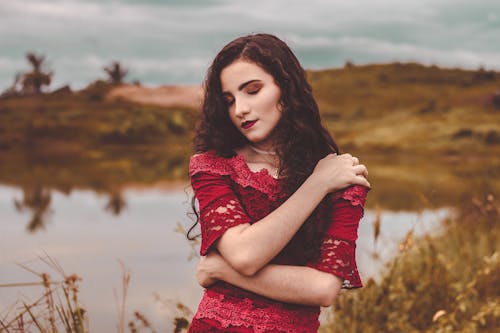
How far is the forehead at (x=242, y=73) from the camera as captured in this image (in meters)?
2.08

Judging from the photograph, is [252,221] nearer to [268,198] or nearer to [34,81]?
[268,198]

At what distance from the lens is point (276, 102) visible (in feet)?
6.98

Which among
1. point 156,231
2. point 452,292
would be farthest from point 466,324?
point 156,231

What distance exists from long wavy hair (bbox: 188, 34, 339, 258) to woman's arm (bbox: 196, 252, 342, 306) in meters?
0.12

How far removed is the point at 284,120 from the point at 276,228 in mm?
400

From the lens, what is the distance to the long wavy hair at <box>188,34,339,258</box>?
209 cm

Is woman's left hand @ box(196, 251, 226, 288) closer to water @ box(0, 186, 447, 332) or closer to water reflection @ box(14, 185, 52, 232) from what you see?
water @ box(0, 186, 447, 332)

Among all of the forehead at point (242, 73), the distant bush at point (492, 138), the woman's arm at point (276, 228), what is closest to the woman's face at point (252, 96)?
the forehead at point (242, 73)

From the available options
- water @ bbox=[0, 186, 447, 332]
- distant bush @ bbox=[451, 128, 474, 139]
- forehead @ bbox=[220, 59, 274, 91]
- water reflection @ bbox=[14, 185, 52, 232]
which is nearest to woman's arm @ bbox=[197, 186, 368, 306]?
forehead @ bbox=[220, 59, 274, 91]

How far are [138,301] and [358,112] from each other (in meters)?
34.5

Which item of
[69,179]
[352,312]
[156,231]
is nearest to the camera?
[352,312]

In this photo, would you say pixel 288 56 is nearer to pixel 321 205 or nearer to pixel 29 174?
pixel 321 205

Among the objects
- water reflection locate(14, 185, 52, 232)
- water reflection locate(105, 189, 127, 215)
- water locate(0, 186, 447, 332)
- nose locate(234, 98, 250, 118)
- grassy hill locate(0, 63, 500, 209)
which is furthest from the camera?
grassy hill locate(0, 63, 500, 209)

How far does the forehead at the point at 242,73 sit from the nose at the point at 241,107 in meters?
0.05
